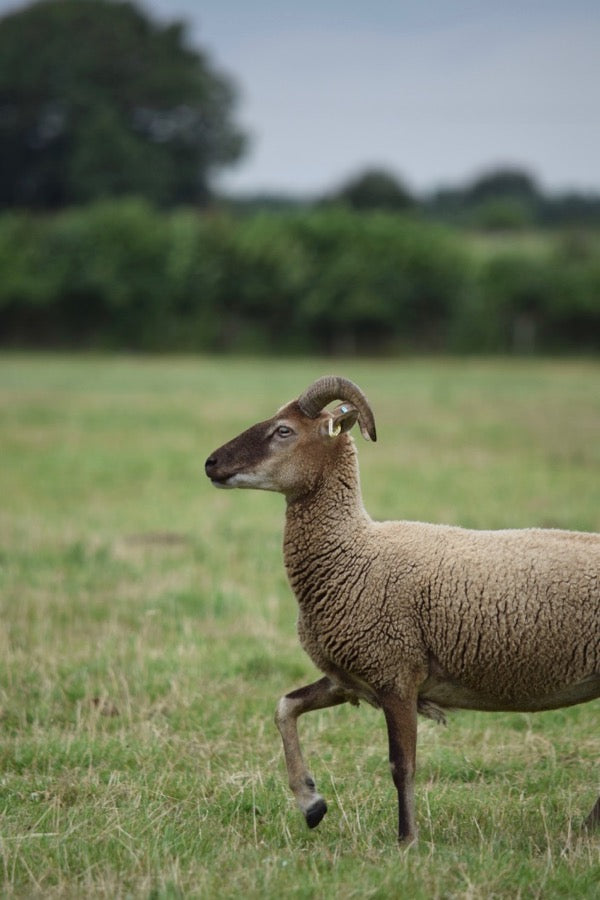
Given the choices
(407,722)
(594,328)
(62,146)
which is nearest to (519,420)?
(407,722)

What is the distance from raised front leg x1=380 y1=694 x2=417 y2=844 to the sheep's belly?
0.79 feet

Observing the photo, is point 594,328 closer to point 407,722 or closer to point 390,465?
point 390,465

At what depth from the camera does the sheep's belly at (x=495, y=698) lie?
646cm

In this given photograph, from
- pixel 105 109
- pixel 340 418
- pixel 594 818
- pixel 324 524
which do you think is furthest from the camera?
pixel 105 109

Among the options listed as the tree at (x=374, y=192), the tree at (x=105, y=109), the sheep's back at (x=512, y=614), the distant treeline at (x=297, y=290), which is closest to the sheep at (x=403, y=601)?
the sheep's back at (x=512, y=614)

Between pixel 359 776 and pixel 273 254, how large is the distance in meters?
56.9

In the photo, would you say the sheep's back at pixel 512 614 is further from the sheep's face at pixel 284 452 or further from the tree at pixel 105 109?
the tree at pixel 105 109

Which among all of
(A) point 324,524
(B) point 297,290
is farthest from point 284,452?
(B) point 297,290

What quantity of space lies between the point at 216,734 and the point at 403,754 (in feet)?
6.44

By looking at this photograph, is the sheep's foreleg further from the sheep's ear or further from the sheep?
the sheep's ear

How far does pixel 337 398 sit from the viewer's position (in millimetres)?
6855

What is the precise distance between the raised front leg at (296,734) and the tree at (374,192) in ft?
349

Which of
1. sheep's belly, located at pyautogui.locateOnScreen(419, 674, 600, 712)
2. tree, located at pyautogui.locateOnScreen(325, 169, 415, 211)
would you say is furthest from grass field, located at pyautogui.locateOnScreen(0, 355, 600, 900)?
tree, located at pyautogui.locateOnScreen(325, 169, 415, 211)

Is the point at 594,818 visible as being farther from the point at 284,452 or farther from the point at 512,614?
the point at 284,452
